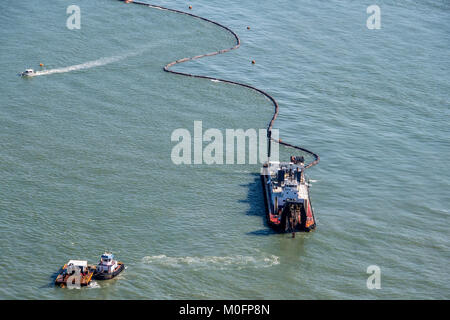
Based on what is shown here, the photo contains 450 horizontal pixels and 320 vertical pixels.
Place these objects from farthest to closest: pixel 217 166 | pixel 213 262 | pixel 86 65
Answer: pixel 86 65 < pixel 217 166 < pixel 213 262

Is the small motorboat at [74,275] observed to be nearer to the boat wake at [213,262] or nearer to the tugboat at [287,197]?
the boat wake at [213,262]

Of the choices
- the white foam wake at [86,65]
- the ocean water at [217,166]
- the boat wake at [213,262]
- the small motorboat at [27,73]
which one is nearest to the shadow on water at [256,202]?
the ocean water at [217,166]

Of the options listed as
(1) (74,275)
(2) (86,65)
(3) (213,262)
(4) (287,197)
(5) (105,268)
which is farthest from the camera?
(2) (86,65)

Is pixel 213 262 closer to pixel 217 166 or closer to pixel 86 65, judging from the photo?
pixel 217 166

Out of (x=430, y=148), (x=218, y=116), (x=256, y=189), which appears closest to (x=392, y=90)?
(x=430, y=148)

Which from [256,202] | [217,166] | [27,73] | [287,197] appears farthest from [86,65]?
[287,197]

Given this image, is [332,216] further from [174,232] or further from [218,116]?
[218,116]

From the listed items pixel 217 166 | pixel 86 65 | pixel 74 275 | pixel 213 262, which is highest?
pixel 86 65
